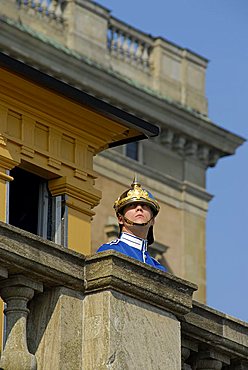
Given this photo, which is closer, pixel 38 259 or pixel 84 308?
pixel 38 259

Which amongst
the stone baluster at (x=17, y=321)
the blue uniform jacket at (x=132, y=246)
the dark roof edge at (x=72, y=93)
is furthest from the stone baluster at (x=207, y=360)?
the dark roof edge at (x=72, y=93)

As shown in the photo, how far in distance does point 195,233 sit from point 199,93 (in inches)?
144

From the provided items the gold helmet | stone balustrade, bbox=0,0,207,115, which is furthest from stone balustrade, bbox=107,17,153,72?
the gold helmet

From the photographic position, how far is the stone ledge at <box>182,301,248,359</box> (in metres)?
12.4

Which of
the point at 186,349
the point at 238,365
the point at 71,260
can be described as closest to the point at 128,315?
the point at 71,260

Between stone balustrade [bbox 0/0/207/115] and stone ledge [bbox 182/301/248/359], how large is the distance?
25.7m

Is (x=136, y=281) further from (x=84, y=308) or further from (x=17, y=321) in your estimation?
(x=17, y=321)

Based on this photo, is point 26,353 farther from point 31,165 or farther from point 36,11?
point 36,11

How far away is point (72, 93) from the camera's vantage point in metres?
18.3

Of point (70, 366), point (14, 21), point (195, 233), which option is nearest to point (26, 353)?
point (70, 366)

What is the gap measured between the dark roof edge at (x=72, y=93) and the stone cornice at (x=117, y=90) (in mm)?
18929

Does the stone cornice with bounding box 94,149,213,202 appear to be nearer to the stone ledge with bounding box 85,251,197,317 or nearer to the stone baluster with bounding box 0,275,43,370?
the stone ledge with bounding box 85,251,197,317

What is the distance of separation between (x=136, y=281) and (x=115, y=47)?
30904 millimetres

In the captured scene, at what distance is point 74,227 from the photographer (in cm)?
1859
